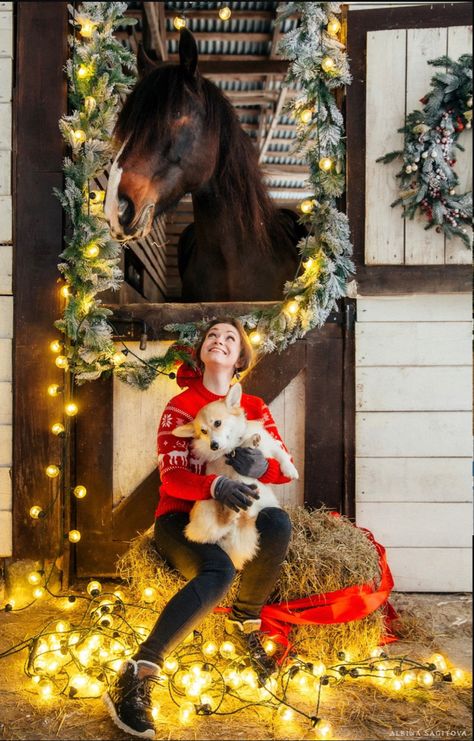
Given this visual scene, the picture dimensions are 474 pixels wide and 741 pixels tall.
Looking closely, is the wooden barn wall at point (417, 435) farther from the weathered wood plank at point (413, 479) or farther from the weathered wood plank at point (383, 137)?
the weathered wood plank at point (383, 137)

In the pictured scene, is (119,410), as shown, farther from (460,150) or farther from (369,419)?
(460,150)

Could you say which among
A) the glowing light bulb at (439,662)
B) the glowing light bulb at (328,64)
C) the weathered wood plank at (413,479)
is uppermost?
the glowing light bulb at (328,64)

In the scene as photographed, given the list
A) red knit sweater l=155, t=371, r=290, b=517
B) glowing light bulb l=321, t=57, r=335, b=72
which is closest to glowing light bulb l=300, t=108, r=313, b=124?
glowing light bulb l=321, t=57, r=335, b=72

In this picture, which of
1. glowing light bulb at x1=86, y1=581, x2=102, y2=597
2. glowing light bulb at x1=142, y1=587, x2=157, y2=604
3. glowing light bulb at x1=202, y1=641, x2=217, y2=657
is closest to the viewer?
glowing light bulb at x1=202, y1=641, x2=217, y2=657

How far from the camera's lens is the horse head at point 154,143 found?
2.71 metres

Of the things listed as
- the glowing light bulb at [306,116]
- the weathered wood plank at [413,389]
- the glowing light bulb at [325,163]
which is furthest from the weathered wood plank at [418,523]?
the glowing light bulb at [306,116]

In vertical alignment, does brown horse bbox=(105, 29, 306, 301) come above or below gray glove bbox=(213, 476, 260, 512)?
above

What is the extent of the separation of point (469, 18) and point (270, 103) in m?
3.68

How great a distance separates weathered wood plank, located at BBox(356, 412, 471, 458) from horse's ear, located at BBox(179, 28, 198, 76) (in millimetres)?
1978

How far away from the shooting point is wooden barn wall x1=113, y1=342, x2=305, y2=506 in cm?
305

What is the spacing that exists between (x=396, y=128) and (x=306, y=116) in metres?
0.49

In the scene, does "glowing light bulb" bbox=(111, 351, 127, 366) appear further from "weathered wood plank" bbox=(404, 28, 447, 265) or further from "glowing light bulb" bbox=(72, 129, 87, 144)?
"weathered wood plank" bbox=(404, 28, 447, 265)

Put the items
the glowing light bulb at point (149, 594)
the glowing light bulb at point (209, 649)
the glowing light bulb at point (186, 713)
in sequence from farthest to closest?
1. the glowing light bulb at point (149, 594)
2. the glowing light bulb at point (209, 649)
3. the glowing light bulb at point (186, 713)

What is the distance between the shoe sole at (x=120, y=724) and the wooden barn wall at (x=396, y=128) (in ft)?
7.64
